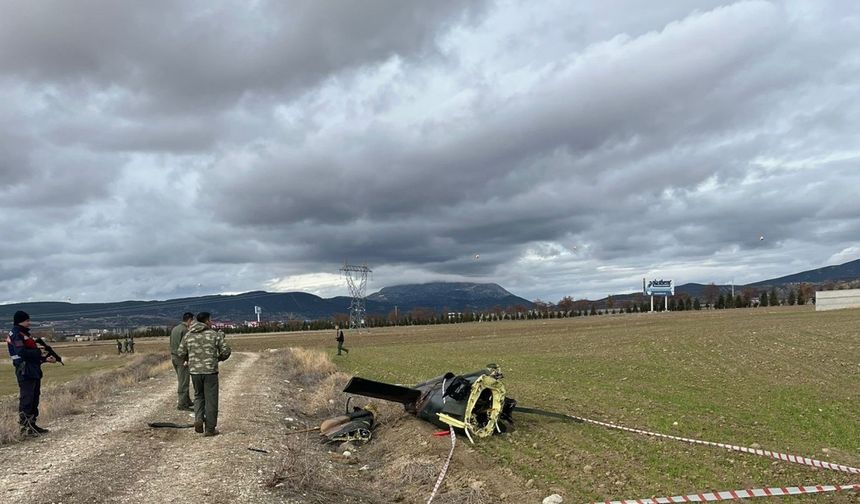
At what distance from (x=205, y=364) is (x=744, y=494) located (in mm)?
8710

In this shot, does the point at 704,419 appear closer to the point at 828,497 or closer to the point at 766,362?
the point at 828,497

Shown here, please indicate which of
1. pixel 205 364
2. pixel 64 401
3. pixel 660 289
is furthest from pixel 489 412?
pixel 660 289

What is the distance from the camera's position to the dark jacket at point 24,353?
11.8 m

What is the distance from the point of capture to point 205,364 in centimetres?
1149

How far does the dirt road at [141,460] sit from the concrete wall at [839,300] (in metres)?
73.0

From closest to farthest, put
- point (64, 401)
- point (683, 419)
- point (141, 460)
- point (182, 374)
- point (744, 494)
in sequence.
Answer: point (744, 494) → point (141, 460) → point (683, 419) → point (182, 374) → point (64, 401)

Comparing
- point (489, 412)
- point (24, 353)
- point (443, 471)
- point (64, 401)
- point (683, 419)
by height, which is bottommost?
point (443, 471)

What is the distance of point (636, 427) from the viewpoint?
12.2 meters

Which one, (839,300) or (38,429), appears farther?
(839,300)

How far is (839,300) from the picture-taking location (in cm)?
7019

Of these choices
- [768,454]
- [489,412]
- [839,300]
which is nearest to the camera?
[768,454]

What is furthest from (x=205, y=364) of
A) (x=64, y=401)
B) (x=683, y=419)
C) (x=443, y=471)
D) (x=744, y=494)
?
(x=683, y=419)

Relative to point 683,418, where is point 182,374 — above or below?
above

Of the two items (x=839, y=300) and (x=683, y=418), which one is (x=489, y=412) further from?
(x=839, y=300)
